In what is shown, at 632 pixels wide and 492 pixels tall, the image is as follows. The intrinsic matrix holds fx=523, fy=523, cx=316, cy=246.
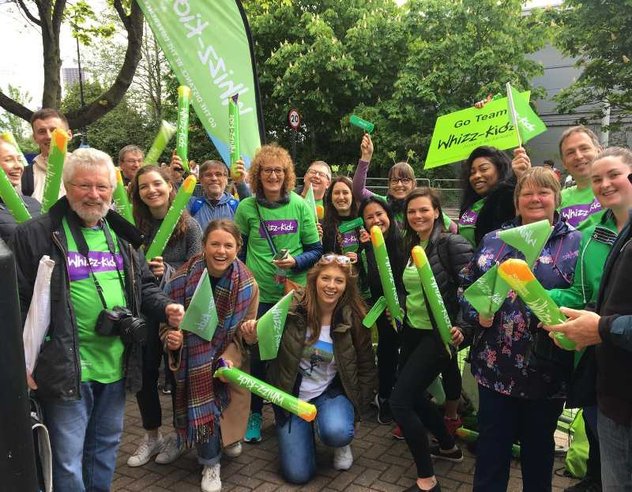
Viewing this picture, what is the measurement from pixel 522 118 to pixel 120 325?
10.9 ft

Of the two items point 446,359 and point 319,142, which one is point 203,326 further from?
point 319,142

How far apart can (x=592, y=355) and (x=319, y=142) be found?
20079 mm

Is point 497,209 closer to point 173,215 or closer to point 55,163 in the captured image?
point 173,215

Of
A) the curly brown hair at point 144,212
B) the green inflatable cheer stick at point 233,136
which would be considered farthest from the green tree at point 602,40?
the curly brown hair at point 144,212

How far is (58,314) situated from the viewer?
238cm

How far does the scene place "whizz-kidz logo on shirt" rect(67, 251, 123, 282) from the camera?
97.1 inches

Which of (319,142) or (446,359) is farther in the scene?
(319,142)

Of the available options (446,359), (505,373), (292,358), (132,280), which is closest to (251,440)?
(292,358)

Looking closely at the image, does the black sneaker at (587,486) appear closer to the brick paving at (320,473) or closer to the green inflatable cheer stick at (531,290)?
the brick paving at (320,473)

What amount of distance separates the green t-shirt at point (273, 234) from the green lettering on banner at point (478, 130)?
4.00 feet

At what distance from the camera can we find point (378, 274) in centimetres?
421

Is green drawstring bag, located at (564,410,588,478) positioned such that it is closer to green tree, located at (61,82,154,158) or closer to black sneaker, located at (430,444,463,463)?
black sneaker, located at (430,444,463,463)

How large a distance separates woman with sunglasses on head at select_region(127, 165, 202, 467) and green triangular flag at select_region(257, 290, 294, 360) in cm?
79

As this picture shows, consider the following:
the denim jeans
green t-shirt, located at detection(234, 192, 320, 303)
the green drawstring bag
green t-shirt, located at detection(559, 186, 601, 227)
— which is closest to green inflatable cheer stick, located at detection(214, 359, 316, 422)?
the denim jeans
